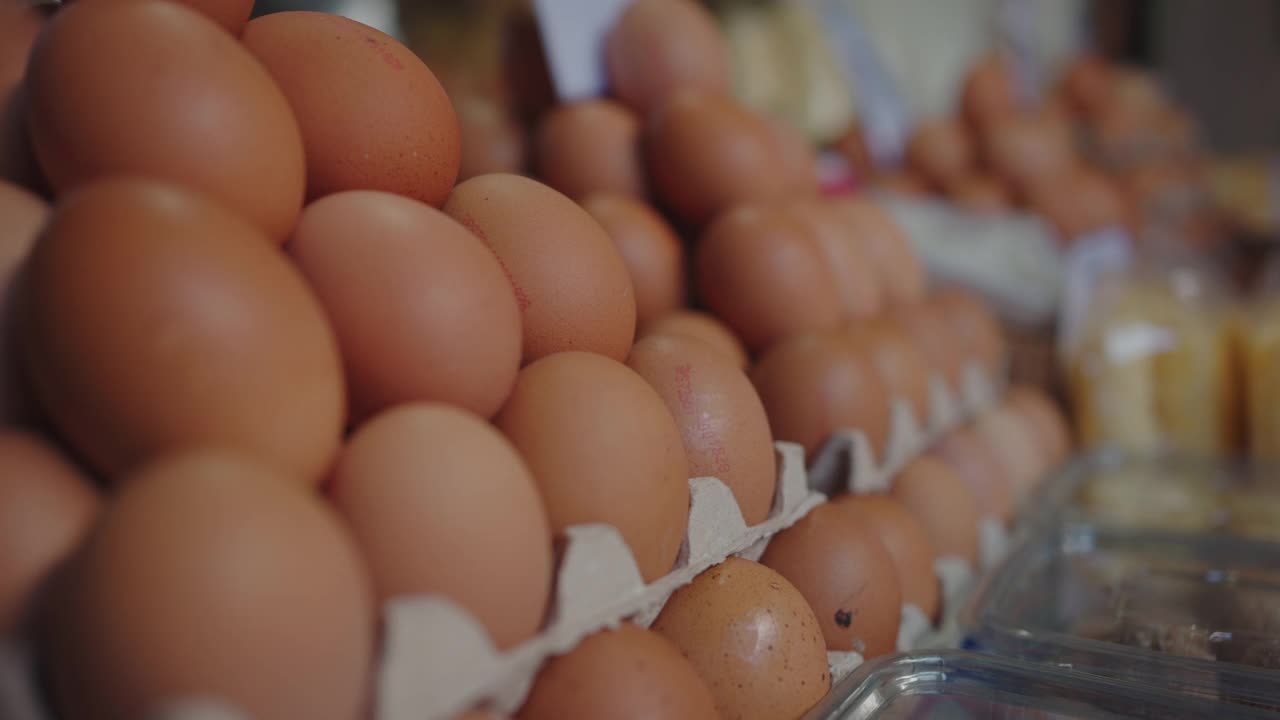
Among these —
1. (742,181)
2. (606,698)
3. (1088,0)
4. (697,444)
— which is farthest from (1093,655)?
(1088,0)

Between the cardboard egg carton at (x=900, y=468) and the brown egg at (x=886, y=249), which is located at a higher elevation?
the brown egg at (x=886, y=249)

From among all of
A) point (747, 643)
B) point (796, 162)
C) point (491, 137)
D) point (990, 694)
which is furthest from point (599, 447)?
point (796, 162)

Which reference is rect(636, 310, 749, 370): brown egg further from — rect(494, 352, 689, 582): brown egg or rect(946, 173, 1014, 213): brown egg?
rect(946, 173, 1014, 213): brown egg

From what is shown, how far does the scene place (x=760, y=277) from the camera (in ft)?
4.24

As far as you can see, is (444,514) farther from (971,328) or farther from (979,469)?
(971,328)

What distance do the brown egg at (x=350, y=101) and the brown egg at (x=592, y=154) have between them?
1.86ft

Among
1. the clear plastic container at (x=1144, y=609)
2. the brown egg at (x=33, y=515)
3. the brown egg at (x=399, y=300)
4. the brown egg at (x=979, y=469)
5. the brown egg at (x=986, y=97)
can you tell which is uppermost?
the brown egg at (x=399, y=300)

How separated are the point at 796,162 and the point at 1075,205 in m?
1.70

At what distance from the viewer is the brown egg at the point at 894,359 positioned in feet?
4.80

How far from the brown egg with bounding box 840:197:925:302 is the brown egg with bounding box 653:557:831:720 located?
1.02m

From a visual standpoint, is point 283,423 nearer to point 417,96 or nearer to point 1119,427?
point 417,96

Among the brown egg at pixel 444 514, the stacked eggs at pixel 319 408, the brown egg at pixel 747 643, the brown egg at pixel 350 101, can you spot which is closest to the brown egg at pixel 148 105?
the stacked eggs at pixel 319 408

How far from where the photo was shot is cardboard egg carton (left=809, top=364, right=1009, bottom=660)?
1.19 metres

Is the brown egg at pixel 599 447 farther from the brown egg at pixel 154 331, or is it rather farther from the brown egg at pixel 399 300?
the brown egg at pixel 154 331
